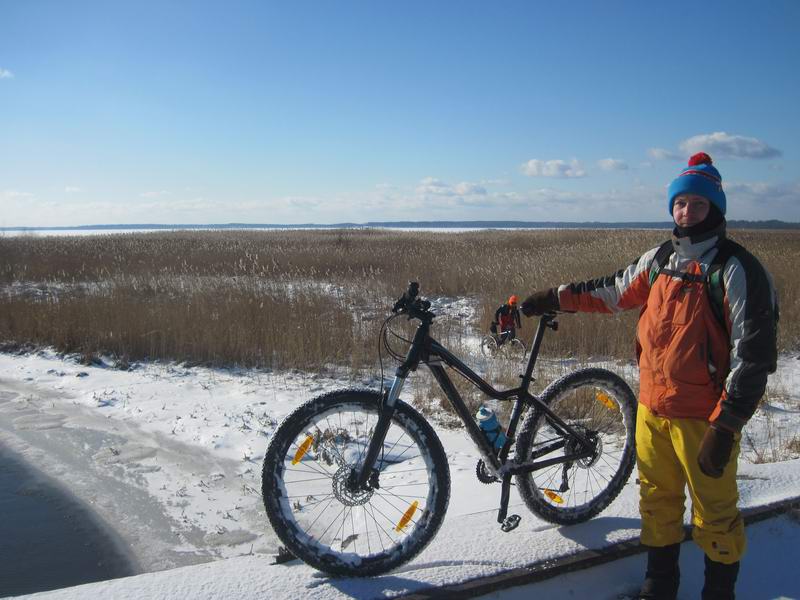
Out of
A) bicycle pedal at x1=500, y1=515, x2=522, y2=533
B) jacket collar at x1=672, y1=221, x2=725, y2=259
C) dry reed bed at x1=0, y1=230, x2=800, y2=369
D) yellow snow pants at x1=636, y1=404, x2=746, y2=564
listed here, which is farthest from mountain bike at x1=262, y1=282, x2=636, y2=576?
dry reed bed at x1=0, y1=230, x2=800, y2=369

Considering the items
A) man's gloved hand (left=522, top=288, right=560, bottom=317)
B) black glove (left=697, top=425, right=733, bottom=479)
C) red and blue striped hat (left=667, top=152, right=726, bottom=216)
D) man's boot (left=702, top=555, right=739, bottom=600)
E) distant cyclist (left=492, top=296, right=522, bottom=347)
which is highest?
red and blue striped hat (left=667, top=152, right=726, bottom=216)

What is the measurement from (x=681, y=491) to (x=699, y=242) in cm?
105

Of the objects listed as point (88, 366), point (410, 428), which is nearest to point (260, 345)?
point (88, 366)

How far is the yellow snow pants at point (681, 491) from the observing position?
214 cm

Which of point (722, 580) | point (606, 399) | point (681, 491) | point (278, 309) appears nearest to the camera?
point (722, 580)

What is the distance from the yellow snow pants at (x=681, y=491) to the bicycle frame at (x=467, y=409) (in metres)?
0.56

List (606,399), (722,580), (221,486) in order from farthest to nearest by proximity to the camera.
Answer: (221,486) < (606,399) < (722,580)

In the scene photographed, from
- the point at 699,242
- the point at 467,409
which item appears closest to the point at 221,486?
the point at 467,409

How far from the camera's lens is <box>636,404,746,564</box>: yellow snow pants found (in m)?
2.14

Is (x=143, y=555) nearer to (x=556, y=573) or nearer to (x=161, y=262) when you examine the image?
(x=556, y=573)

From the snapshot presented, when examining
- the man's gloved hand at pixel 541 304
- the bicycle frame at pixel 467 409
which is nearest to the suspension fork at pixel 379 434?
the bicycle frame at pixel 467 409

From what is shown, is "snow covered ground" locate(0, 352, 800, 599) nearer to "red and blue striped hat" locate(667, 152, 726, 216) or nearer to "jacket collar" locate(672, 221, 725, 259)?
"jacket collar" locate(672, 221, 725, 259)

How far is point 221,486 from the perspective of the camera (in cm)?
407

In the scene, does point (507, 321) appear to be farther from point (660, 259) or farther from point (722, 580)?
point (722, 580)
